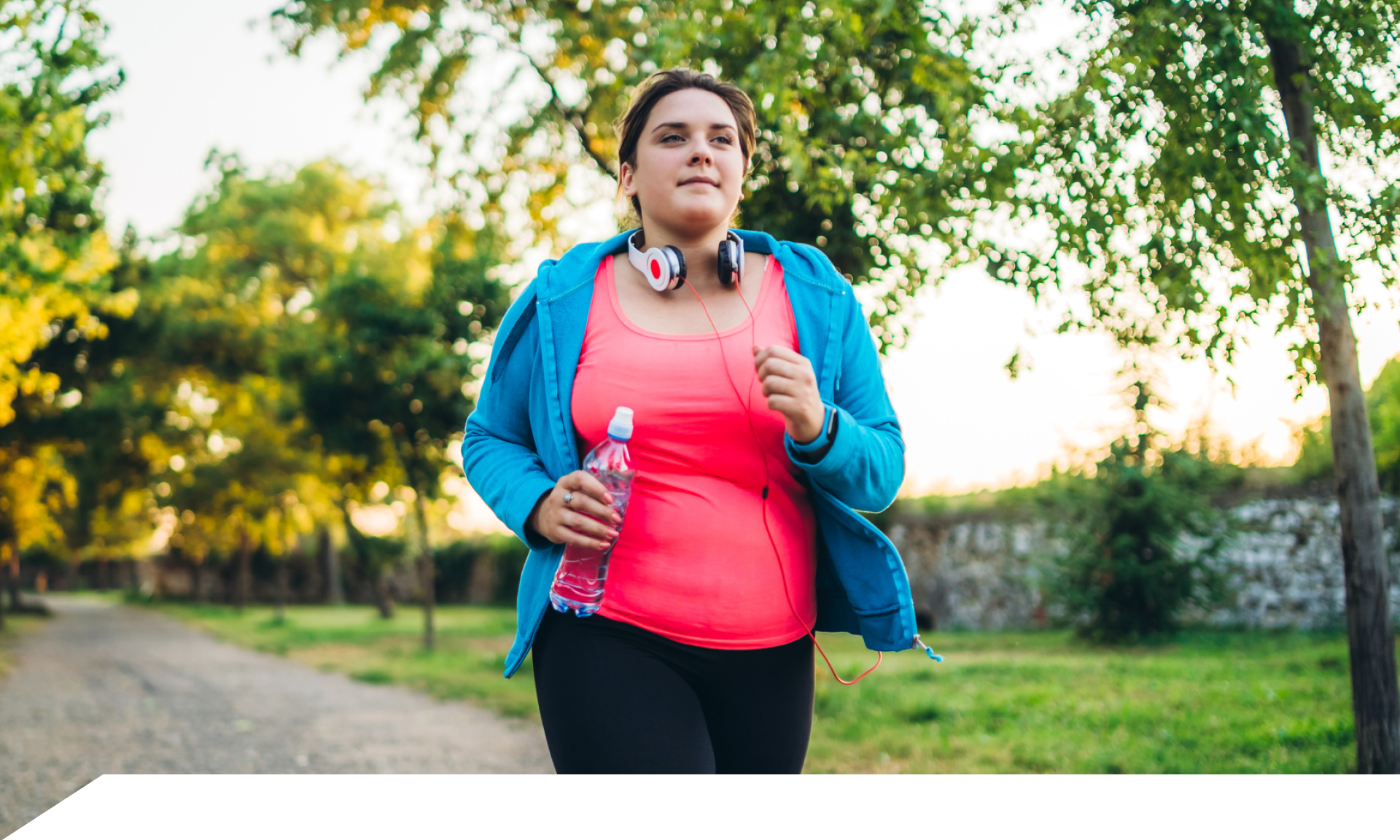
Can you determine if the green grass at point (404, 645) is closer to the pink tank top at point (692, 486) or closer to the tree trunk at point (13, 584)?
the tree trunk at point (13, 584)

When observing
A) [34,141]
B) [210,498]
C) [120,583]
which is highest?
[34,141]

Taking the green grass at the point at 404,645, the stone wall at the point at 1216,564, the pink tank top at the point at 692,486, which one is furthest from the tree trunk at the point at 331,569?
the pink tank top at the point at 692,486

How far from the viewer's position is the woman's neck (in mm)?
1940

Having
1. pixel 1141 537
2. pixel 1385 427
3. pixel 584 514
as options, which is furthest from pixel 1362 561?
pixel 1141 537

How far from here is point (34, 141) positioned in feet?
21.3

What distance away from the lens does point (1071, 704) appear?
7203 mm

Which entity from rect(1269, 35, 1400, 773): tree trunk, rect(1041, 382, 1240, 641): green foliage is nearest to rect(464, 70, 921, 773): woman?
rect(1269, 35, 1400, 773): tree trunk

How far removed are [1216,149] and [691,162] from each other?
283cm

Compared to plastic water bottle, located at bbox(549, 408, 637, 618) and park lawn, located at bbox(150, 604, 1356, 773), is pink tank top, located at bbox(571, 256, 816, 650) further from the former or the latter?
park lawn, located at bbox(150, 604, 1356, 773)

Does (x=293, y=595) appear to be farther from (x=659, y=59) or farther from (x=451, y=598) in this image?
(x=659, y=59)

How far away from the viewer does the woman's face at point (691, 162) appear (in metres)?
1.88

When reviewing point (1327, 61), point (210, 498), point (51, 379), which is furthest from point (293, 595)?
point (1327, 61)

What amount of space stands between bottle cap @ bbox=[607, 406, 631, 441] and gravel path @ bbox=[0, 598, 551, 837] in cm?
529

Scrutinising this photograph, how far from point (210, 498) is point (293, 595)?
12.0 meters
